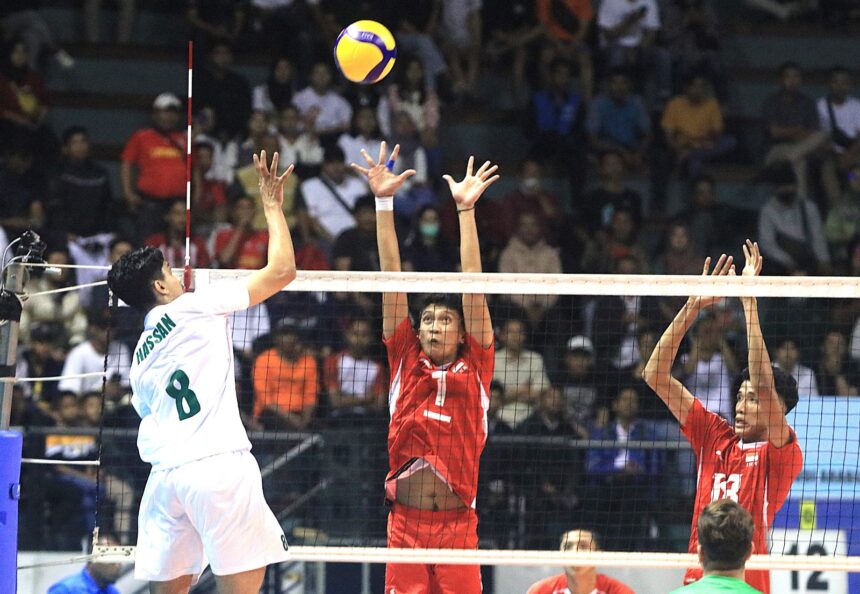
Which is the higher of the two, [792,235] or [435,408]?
[792,235]

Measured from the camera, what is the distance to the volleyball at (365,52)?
9898mm

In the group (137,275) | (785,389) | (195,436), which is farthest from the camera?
(785,389)

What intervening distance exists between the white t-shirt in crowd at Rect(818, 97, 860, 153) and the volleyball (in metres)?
9.77

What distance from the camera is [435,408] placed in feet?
29.2

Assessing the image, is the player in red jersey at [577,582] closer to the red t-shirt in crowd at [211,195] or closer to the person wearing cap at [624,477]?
the person wearing cap at [624,477]

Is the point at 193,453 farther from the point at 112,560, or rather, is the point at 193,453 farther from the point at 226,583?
the point at 112,560

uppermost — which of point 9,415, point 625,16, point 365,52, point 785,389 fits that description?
point 625,16

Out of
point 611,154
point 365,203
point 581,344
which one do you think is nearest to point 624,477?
point 581,344

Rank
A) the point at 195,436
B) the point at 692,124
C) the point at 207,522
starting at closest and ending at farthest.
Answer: the point at 207,522, the point at 195,436, the point at 692,124

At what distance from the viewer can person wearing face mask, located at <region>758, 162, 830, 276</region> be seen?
1689cm

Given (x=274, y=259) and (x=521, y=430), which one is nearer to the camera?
(x=274, y=259)

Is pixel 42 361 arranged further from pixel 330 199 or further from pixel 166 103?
pixel 330 199

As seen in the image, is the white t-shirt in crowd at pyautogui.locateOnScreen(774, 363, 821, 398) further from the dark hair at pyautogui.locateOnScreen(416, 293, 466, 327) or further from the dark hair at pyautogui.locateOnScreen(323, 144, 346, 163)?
the dark hair at pyautogui.locateOnScreen(416, 293, 466, 327)

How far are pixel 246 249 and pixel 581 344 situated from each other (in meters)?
4.00
